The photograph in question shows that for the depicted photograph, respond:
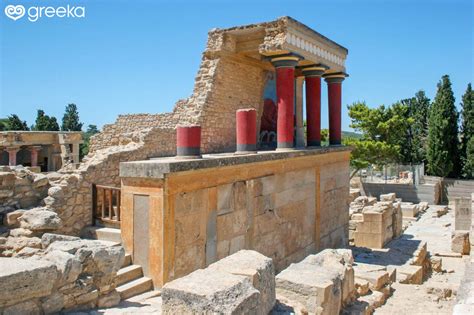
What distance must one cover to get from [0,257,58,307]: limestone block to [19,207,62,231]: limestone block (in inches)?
105

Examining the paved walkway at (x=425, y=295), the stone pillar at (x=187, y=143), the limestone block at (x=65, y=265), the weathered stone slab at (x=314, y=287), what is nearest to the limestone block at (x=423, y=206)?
the paved walkway at (x=425, y=295)

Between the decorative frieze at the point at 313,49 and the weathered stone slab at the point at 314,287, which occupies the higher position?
the decorative frieze at the point at 313,49

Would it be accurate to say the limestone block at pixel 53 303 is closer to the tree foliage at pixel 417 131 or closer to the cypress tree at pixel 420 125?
the tree foliage at pixel 417 131

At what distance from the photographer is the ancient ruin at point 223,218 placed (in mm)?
5016

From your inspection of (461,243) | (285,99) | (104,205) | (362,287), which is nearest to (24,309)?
(104,205)

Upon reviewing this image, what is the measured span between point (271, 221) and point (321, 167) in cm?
331

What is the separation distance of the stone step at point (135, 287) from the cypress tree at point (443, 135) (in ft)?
108

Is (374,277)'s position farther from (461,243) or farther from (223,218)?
(461,243)

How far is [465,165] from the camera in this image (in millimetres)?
35188

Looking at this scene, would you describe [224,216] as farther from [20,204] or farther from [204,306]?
[204,306]

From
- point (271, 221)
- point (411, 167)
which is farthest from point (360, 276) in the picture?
point (411, 167)

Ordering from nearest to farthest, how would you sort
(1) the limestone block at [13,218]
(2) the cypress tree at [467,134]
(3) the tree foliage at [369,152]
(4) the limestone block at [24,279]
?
(4) the limestone block at [24,279] → (1) the limestone block at [13,218] → (3) the tree foliage at [369,152] → (2) the cypress tree at [467,134]

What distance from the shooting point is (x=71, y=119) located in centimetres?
4525

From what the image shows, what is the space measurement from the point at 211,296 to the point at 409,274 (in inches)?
331
